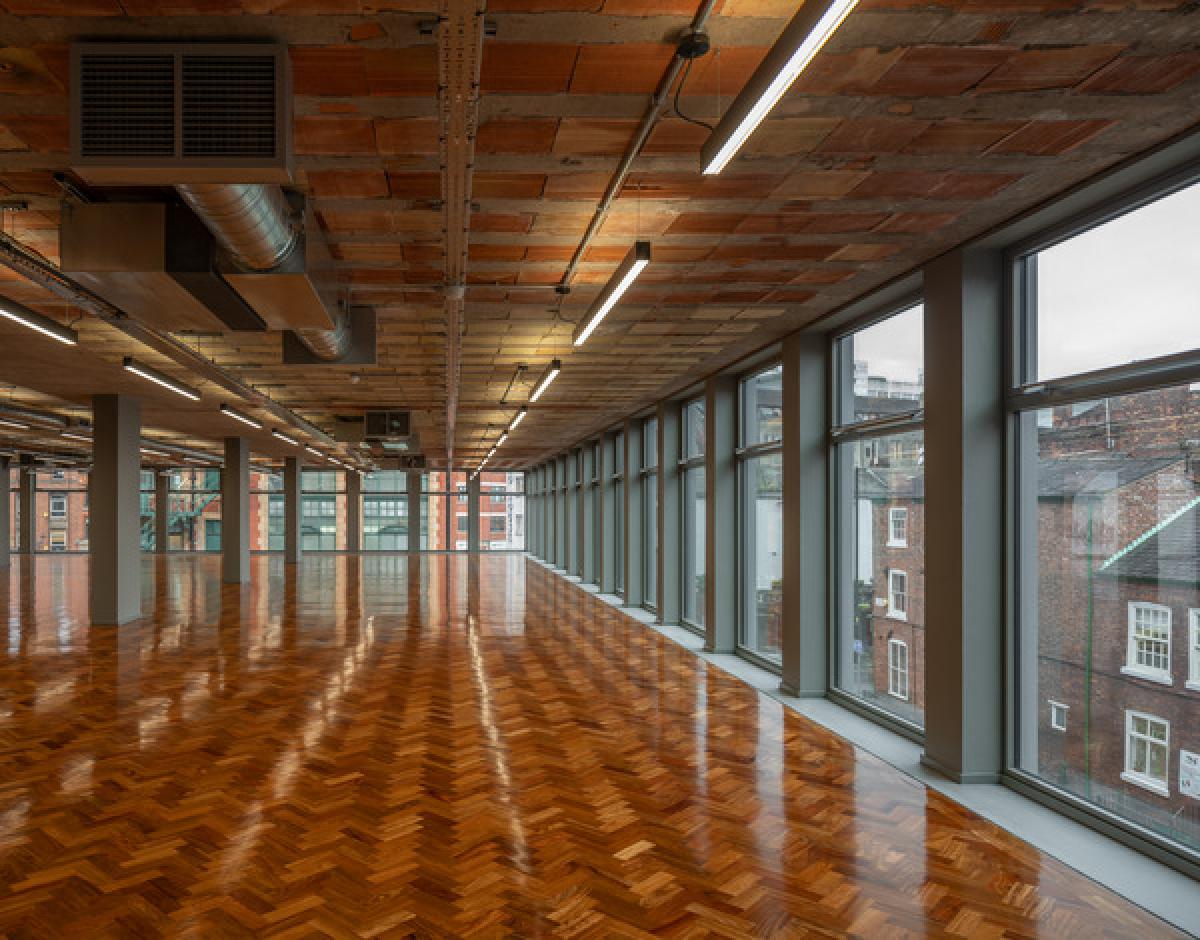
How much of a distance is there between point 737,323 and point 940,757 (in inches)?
135

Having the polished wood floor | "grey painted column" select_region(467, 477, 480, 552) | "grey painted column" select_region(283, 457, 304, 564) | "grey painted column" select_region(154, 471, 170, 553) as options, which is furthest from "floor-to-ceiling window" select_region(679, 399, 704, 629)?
"grey painted column" select_region(154, 471, 170, 553)

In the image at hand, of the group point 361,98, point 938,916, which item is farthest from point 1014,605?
point 361,98

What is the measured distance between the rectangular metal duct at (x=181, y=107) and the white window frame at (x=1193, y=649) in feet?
12.6

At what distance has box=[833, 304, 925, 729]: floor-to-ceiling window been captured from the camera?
17.2ft

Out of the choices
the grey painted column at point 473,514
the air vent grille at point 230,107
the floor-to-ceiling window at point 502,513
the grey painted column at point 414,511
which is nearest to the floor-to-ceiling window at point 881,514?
the air vent grille at point 230,107

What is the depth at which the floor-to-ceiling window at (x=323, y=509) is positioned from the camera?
27.5m

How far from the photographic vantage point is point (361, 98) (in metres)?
2.83

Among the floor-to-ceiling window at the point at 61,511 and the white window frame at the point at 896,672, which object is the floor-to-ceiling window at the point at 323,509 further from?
the white window frame at the point at 896,672

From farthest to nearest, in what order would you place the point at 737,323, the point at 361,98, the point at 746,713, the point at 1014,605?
the point at 737,323
the point at 746,713
the point at 1014,605
the point at 361,98

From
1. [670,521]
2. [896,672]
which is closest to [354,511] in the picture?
[670,521]

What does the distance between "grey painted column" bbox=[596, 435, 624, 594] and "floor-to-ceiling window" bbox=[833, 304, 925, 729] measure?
8.21 metres

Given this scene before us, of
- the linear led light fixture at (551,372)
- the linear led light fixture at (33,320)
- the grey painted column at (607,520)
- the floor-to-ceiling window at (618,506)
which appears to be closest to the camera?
the linear led light fixture at (33,320)

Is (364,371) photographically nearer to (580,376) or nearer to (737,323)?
(580,376)

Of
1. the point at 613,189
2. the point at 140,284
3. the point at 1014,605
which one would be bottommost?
the point at 1014,605
